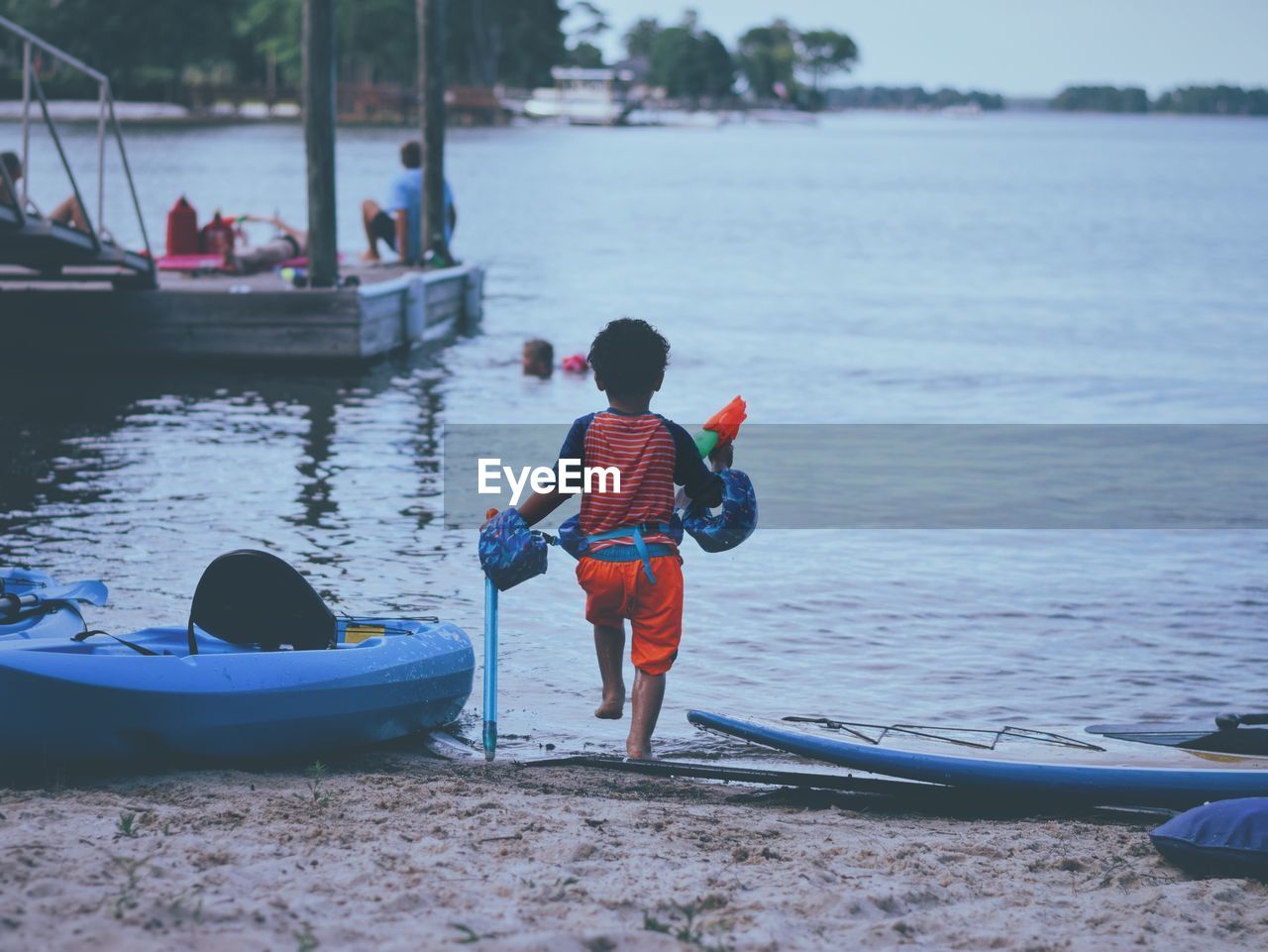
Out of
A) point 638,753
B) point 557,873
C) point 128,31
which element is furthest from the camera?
point 128,31

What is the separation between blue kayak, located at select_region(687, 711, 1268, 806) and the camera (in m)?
5.87

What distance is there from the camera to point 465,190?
219 feet

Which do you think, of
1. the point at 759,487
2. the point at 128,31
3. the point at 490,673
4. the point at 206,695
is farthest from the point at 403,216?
the point at 128,31

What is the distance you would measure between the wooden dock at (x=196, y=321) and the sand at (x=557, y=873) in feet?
39.0

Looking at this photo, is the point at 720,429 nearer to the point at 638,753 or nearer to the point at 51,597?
the point at 638,753

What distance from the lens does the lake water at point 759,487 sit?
8.62 metres

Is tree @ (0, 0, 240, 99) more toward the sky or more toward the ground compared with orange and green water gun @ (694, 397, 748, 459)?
more toward the sky

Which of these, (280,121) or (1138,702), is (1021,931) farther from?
(280,121)

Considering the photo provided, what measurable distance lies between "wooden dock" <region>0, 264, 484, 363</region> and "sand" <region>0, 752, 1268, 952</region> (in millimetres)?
11889

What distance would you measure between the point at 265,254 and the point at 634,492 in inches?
623

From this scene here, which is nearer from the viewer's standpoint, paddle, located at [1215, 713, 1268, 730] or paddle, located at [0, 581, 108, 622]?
paddle, located at [1215, 713, 1268, 730]

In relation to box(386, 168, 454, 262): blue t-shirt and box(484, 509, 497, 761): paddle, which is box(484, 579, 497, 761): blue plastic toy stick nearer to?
box(484, 509, 497, 761): paddle

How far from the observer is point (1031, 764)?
595 centimetres

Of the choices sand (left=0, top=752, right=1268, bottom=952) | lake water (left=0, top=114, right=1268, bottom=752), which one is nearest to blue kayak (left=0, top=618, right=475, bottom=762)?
sand (left=0, top=752, right=1268, bottom=952)
